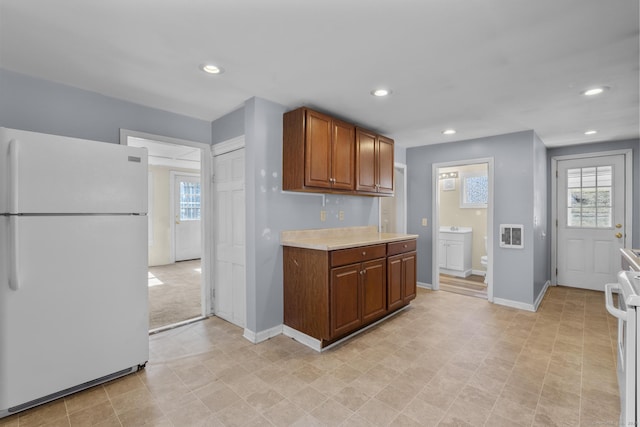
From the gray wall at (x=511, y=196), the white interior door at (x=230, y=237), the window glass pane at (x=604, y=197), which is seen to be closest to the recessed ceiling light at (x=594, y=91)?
the gray wall at (x=511, y=196)

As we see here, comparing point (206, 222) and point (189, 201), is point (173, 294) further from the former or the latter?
point (189, 201)

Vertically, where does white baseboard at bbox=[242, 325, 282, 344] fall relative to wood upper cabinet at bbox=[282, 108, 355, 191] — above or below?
below

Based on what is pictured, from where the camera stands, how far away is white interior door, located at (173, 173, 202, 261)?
721 cm

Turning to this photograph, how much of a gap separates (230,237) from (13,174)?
1843mm

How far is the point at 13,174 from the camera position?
5.96 feet

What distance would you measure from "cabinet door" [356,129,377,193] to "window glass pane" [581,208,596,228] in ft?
12.3

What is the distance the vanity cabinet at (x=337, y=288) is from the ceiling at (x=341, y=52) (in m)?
1.51

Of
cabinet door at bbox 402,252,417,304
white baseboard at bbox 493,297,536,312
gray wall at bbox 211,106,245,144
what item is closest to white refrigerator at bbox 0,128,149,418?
gray wall at bbox 211,106,245,144

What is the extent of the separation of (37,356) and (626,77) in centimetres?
463

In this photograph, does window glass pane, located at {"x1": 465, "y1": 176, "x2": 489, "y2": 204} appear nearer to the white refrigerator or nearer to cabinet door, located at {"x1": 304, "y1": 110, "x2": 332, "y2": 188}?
cabinet door, located at {"x1": 304, "y1": 110, "x2": 332, "y2": 188}

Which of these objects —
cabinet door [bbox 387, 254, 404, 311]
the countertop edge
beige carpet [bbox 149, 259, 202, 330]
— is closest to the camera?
the countertop edge

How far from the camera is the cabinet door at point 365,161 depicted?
11.4 ft

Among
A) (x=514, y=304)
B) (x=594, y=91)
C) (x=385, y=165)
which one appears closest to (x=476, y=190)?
(x=514, y=304)

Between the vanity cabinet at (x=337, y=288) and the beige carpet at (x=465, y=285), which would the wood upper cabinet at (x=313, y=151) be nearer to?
the vanity cabinet at (x=337, y=288)
